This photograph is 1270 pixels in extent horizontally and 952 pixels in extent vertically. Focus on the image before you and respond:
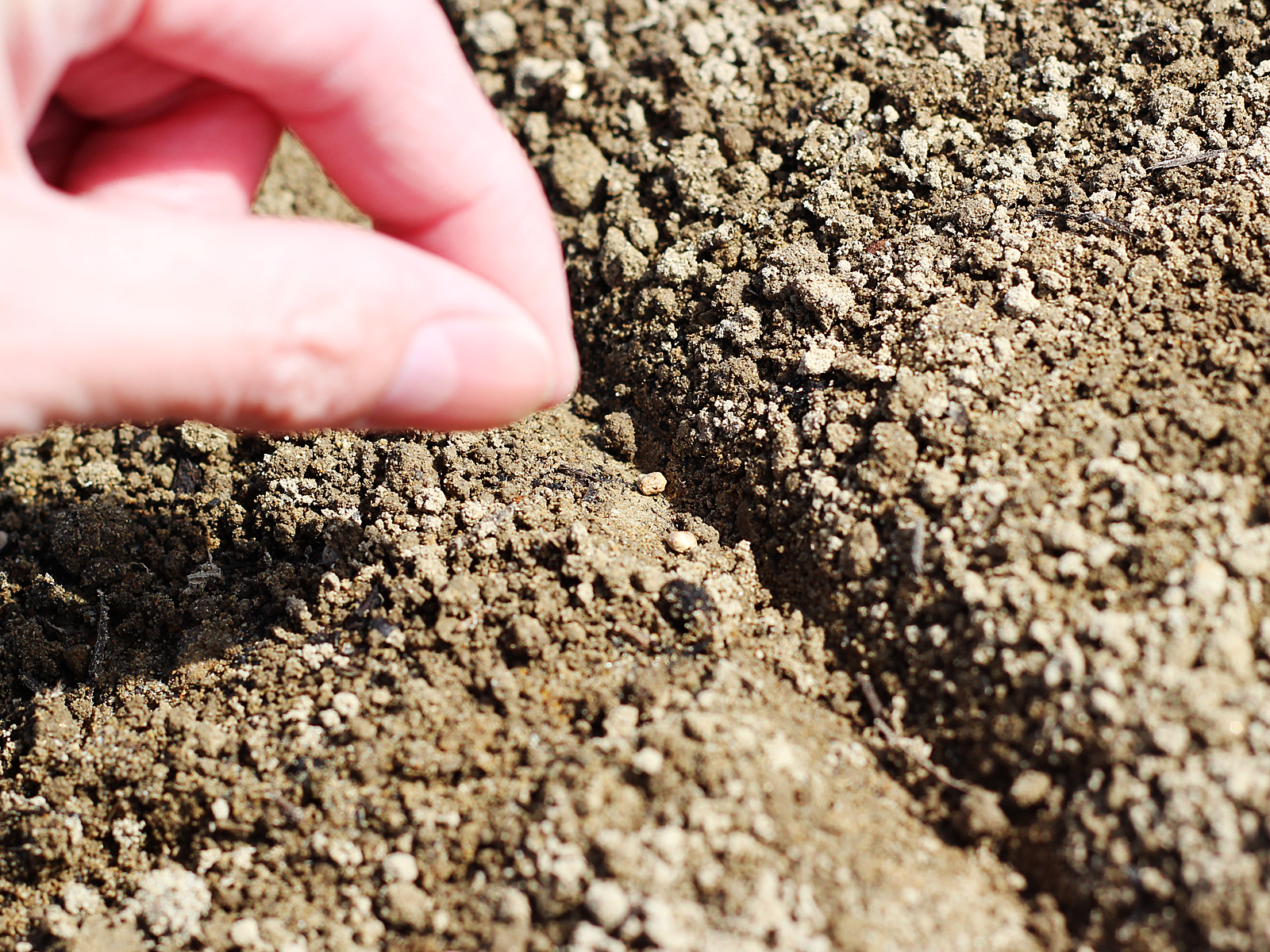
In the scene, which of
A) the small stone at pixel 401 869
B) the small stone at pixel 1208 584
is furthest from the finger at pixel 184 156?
the small stone at pixel 1208 584

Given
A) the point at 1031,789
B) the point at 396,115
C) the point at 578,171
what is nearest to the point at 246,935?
the point at 1031,789

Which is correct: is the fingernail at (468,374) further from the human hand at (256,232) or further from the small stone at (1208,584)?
the small stone at (1208,584)

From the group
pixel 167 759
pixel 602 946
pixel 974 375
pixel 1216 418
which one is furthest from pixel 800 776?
pixel 167 759

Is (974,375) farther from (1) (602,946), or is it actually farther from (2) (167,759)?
(2) (167,759)

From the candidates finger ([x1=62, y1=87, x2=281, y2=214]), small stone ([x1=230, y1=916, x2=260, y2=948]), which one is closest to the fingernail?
finger ([x1=62, y1=87, x2=281, y2=214])

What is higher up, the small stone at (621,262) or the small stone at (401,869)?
the small stone at (621,262)

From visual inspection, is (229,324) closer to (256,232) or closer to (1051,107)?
(256,232)

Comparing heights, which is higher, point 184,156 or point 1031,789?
point 184,156
